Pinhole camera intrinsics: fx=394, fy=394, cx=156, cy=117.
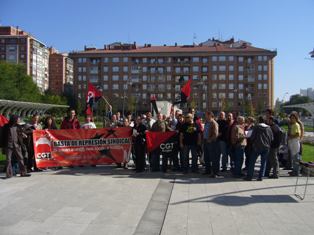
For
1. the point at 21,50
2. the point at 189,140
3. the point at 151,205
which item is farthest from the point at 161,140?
the point at 21,50

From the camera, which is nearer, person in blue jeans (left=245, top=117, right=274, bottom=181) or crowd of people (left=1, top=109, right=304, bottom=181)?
person in blue jeans (left=245, top=117, right=274, bottom=181)

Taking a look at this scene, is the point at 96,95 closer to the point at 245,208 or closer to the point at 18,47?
the point at 245,208

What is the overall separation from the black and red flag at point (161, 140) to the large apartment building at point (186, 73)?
109 meters

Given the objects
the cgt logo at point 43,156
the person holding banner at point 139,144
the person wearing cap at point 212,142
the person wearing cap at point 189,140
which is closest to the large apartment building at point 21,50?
the cgt logo at point 43,156

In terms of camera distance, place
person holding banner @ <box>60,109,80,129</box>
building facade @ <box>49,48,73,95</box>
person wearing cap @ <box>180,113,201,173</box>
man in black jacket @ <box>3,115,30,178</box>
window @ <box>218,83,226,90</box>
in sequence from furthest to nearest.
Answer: building facade @ <box>49,48,73,95</box> → window @ <box>218,83,226,90</box> → person holding banner @ <box>60,109,80,129</box> → person wearing cap @ <box>180,113,201,173</box> → man in black jacket @ <box>3,115,30,178</box>

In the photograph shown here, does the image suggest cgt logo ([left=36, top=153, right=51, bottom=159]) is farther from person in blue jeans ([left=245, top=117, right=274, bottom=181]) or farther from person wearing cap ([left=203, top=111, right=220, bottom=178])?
person in blue jeans ([left=245, top=117, right=274, bottom=181])

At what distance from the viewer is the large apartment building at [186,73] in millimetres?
122188

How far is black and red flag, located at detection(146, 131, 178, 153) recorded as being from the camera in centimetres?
1254

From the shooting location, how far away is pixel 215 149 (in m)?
11.7

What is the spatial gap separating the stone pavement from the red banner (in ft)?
5.05

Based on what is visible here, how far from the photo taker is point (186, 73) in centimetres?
12362

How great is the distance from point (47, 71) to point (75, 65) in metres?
32.8

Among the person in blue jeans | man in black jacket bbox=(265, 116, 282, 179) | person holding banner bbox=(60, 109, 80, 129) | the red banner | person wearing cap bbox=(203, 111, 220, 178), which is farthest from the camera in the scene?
person holding banner bbox=(60, 109, 80, 129)

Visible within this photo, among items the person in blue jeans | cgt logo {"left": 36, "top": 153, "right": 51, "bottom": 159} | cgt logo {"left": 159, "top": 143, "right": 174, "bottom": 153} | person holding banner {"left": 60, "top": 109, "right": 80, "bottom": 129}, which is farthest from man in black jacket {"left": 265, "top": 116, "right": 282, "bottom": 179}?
cgt logo {"left": 36, "top": 153, "right": 51, "bottom": 159}
